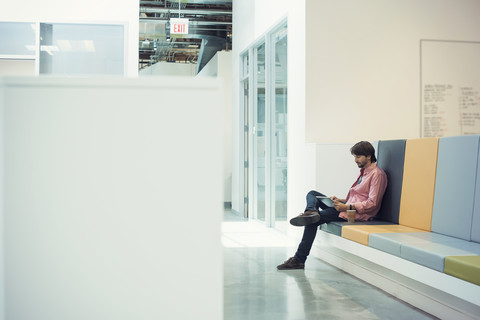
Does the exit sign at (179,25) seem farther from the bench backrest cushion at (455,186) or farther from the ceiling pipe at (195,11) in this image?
the bench backrest cushion at (455,186)

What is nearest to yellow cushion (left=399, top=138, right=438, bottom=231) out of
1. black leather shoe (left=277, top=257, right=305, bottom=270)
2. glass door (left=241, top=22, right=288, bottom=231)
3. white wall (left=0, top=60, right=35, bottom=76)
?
black leather shoe (left=277, top=257, right=305, bottom=270)

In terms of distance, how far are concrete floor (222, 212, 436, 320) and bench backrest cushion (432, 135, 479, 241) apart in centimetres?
64

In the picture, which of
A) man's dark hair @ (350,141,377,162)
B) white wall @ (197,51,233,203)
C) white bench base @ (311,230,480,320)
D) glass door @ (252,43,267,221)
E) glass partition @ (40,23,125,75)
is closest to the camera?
white bench base @ (311,230,480,320)

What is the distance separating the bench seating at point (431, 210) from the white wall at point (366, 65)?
1266 mm

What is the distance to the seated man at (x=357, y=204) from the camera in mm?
4770

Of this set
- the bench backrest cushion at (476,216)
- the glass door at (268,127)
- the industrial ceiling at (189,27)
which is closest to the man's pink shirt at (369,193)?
the bench backrest cushion at (476,216)

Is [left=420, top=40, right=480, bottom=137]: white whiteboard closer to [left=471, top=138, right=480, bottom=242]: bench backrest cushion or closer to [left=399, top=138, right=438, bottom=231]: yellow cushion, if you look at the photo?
[left=399, top=138, right=438, bottom=231]: yellow cushion

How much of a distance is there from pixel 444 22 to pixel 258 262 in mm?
3595

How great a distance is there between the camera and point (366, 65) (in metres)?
6.24

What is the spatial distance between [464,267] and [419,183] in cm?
155

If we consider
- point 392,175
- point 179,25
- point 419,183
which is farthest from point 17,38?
point 419,183

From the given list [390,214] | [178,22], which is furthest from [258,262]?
[178,22]

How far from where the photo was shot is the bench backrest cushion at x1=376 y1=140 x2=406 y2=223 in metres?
4.69

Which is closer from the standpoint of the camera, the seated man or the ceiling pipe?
the seated man
